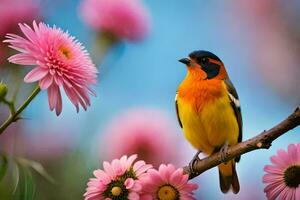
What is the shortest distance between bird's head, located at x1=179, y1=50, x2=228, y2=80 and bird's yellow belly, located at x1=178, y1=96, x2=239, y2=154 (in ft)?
0.19

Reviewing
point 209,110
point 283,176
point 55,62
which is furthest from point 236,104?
point 55,62

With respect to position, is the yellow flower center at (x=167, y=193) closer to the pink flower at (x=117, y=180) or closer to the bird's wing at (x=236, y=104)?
the pink flower at (x=117, y=180)

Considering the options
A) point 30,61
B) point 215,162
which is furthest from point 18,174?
point 215,162

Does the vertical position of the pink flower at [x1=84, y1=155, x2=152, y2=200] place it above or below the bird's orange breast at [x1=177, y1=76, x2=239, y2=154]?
below

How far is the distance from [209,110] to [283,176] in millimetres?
242

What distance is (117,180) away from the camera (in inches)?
18.6

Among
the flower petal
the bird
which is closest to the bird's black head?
the bird

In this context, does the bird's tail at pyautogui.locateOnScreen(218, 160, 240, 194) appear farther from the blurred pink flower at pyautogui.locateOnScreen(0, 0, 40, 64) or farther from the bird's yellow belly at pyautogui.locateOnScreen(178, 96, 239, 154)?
the blurred pink flower at pyautogui.locateOnScreen(0, 0, 40, 64)

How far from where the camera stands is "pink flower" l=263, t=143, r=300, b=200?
0.49m

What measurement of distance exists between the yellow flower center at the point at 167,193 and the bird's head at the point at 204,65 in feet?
1.05

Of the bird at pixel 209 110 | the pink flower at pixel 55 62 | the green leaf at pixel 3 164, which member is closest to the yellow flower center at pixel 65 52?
the pink flower at pixel 55 62

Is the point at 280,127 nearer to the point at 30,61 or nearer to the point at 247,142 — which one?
the point at 247,142

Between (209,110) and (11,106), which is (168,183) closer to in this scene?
(11,106)

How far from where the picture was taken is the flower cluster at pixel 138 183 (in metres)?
0.46
